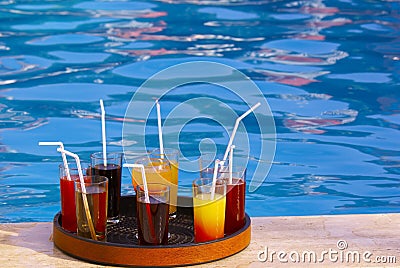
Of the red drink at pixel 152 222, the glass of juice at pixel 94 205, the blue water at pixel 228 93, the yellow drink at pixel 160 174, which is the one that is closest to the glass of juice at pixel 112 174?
Answer: the yellow drink at pixel 160 174

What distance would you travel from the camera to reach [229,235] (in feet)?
8.76

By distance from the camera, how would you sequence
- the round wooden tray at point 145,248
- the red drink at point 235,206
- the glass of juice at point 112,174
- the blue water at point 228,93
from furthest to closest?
the blue water at point 228,93
the glass of juice at point 112,174
the red drink at point 235,206
the round wooden tray at point 145,248

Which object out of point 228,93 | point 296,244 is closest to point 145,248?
point 296,244

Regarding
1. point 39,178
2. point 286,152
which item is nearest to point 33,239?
point 39,178

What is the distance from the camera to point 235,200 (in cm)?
273

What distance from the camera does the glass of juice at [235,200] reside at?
2.70 m

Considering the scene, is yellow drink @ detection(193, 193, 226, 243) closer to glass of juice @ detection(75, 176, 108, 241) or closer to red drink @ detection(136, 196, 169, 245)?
red drink @ detection(136, 196, 169, 245)

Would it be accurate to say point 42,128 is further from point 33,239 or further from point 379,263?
point 379,263

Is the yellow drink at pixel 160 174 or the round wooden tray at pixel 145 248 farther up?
the yellow drink at pixel 160 174

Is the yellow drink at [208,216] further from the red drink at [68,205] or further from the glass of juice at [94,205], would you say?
the red drink at [68,205]

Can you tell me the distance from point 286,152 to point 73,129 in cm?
136

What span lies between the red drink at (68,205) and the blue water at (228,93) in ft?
4.59

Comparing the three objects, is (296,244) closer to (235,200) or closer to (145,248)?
(235,200)

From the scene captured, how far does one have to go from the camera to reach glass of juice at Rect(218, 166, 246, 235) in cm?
270
